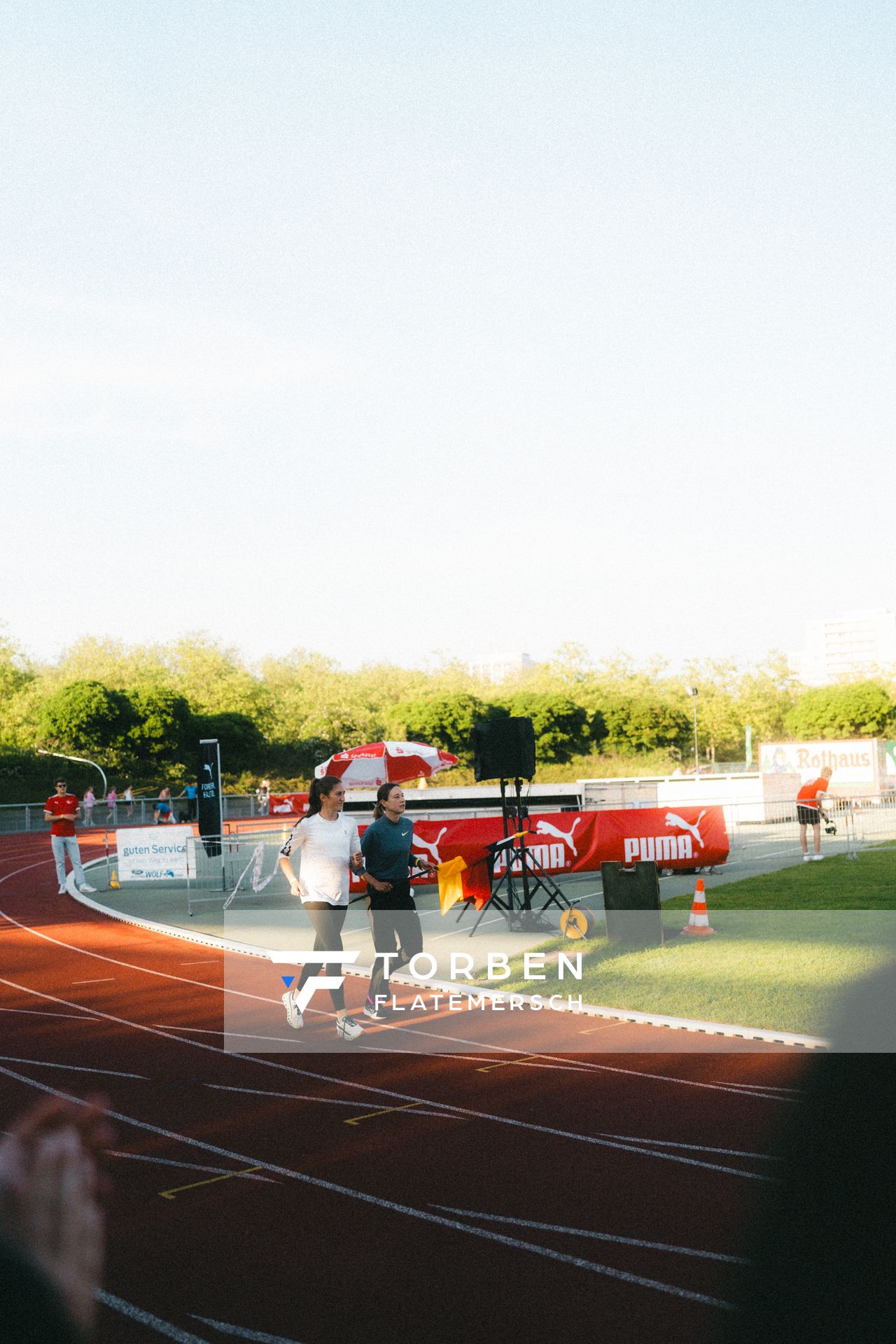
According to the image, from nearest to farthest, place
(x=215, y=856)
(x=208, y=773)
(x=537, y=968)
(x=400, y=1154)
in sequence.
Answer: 1. (x=400, y=1154)
2. (x=537, y=968)
3. (x=215, y=856)
4. (x=208, y=773)

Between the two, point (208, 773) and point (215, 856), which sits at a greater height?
point (208, 773)

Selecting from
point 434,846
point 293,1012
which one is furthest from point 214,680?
point 293,1012

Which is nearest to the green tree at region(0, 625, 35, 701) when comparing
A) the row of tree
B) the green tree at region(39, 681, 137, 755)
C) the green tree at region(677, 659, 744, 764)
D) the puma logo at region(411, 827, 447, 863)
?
the row of tree

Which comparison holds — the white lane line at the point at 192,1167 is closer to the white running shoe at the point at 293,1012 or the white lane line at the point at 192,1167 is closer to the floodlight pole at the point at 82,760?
the white running shoe at the point at 293,1012

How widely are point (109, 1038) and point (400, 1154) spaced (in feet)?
12.9

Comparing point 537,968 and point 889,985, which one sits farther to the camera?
point 537,968

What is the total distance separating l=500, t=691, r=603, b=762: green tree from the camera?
213 ft

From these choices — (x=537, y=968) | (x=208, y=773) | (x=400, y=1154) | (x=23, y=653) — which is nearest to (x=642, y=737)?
(x=23, y=653)

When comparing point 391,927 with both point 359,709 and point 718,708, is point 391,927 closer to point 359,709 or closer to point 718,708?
point 359,709

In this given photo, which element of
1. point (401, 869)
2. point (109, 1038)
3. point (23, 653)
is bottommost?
point (109, 1038)

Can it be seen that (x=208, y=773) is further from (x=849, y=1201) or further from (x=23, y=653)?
(x=23, y=653)

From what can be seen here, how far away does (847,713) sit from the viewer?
62.6 meters

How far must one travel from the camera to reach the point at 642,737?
70000mm

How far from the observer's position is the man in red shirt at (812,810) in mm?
19828
